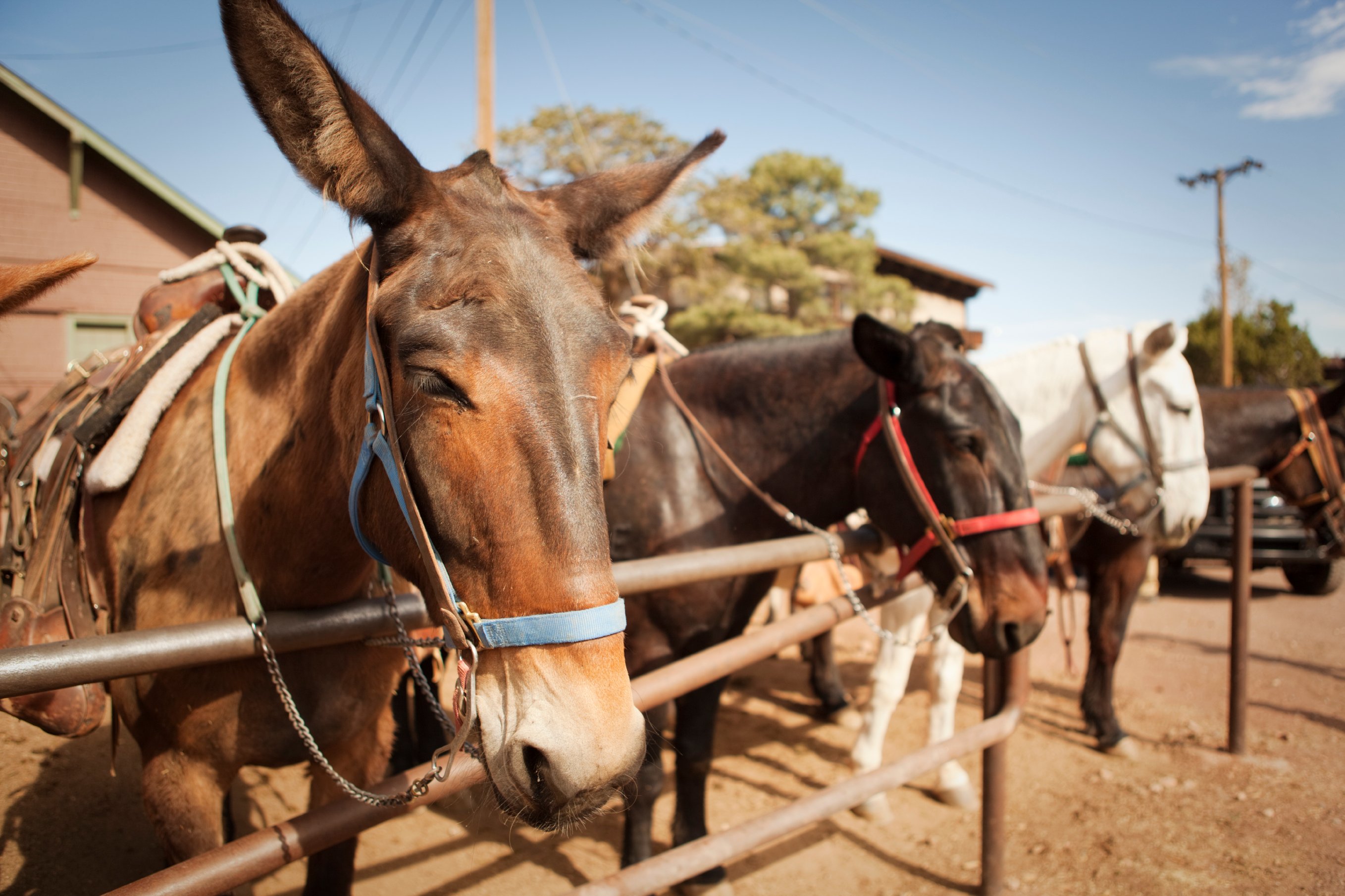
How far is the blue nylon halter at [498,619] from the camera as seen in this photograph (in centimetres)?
99

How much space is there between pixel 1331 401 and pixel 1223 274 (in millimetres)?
22182

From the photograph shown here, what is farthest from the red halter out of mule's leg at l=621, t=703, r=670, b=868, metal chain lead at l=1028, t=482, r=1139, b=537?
mule's leg at l=621, t=703, r=670, b=868

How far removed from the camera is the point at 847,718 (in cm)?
514

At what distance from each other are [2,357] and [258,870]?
10683 millimetres

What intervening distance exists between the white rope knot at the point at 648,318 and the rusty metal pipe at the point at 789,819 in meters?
1.94

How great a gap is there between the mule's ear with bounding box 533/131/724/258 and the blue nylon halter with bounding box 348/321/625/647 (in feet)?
Answer: 1.72

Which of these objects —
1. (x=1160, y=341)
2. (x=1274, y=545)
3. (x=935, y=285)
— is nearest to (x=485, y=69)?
(x=1160, y=341)

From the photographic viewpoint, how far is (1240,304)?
25.6 metres

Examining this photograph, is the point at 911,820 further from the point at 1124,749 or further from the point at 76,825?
the point at 76,825

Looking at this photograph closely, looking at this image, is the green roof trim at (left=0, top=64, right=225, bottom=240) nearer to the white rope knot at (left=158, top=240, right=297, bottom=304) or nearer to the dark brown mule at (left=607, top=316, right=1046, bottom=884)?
the white rope knot at (left=158, top=240, right=297, bottom=304)

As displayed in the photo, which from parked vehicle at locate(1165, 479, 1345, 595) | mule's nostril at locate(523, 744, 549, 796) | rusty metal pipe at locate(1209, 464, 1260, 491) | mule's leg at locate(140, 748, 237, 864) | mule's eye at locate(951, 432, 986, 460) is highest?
mule's eye at locate(951, 432, 986, 460)

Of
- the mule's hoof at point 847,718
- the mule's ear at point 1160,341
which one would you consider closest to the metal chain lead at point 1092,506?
the mule's ear at point 1160,341

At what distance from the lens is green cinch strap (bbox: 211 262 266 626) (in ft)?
4.42

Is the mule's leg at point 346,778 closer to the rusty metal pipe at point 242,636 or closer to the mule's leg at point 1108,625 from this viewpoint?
the rusty metal pipe at point 242,636
